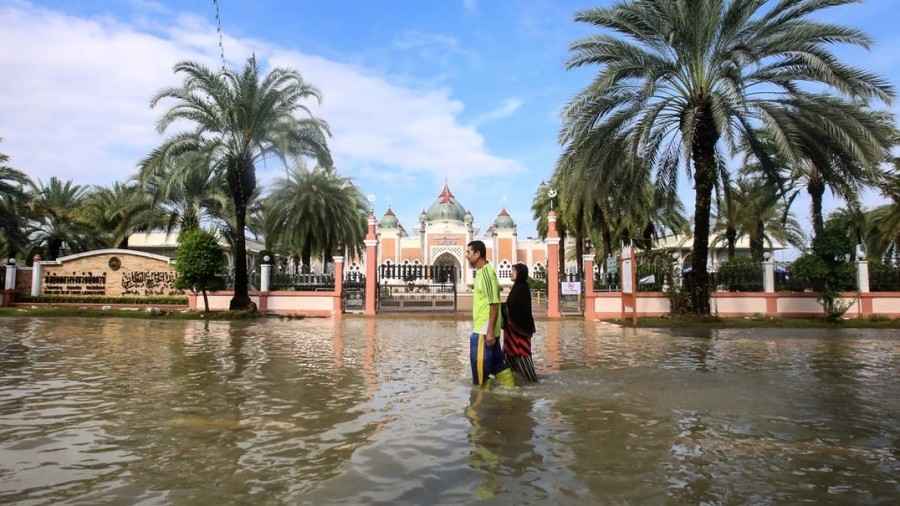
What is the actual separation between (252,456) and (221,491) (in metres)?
0.67

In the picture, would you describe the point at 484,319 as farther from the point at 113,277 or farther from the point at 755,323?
the point at 113,277

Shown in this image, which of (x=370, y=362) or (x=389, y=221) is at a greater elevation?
(x=389, y=221)

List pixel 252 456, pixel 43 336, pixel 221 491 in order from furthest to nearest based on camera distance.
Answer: pixel 43 336 < pixel 252 456 < pixel 221 491

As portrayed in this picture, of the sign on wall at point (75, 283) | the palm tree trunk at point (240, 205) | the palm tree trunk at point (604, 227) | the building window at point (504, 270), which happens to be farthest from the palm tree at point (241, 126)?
the building window at point (504, 270)

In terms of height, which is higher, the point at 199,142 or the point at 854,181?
the point at 199,142

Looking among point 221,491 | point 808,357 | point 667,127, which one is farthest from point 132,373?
point 667,127

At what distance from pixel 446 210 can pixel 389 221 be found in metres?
5.74

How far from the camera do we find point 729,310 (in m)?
19.4

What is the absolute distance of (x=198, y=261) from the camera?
1934 cm

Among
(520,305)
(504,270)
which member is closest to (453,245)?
(504,270)

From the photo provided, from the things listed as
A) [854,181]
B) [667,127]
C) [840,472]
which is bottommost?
[840,472]

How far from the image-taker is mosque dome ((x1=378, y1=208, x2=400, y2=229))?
58.3m

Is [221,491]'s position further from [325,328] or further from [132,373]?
[325,328]

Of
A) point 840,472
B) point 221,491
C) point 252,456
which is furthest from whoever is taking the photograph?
point 252,456
